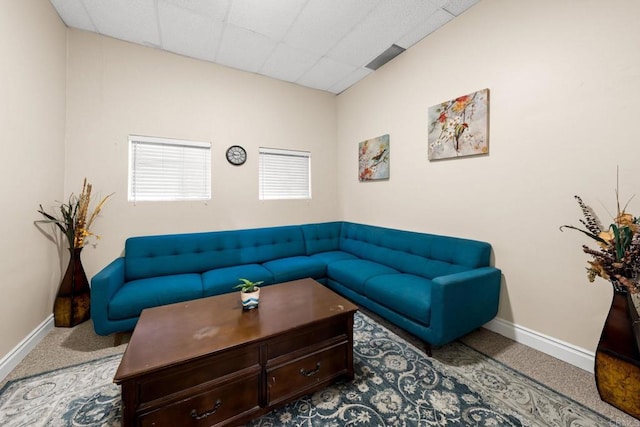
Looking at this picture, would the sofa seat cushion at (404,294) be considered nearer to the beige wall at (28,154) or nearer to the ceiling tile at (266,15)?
the ceiling tile at (266,15)

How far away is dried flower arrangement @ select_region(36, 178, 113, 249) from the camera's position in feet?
7.93

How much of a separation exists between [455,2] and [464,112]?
955 millimetres

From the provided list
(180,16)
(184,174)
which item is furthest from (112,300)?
(180,16)

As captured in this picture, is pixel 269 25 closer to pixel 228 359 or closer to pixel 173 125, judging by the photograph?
pixel 173 125

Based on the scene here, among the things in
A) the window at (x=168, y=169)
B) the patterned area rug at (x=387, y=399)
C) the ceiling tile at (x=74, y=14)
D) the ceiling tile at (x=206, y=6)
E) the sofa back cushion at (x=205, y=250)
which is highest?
the ceiling tile at (x=74, y=14)

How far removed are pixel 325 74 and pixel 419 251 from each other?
2.67m

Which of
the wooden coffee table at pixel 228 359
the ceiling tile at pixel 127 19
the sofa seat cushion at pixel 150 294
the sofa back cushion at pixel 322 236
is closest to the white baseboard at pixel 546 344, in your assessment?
the wooden coffee table at pixel 228 359

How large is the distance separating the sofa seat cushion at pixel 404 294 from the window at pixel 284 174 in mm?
1921

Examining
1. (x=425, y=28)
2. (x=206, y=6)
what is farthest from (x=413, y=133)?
(x=206, y=6)

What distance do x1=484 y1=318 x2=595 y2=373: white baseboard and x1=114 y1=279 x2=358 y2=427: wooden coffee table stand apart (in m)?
1.55

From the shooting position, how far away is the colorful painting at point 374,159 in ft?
11.0

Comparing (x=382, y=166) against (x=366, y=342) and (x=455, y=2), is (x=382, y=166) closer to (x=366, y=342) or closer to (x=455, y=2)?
(x=455, y=2)

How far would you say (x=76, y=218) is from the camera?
252 cm

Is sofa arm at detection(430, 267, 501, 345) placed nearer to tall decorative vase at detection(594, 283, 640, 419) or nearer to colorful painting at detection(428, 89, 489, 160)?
tall decorative vase at detection(594, 283, 640, 419)
